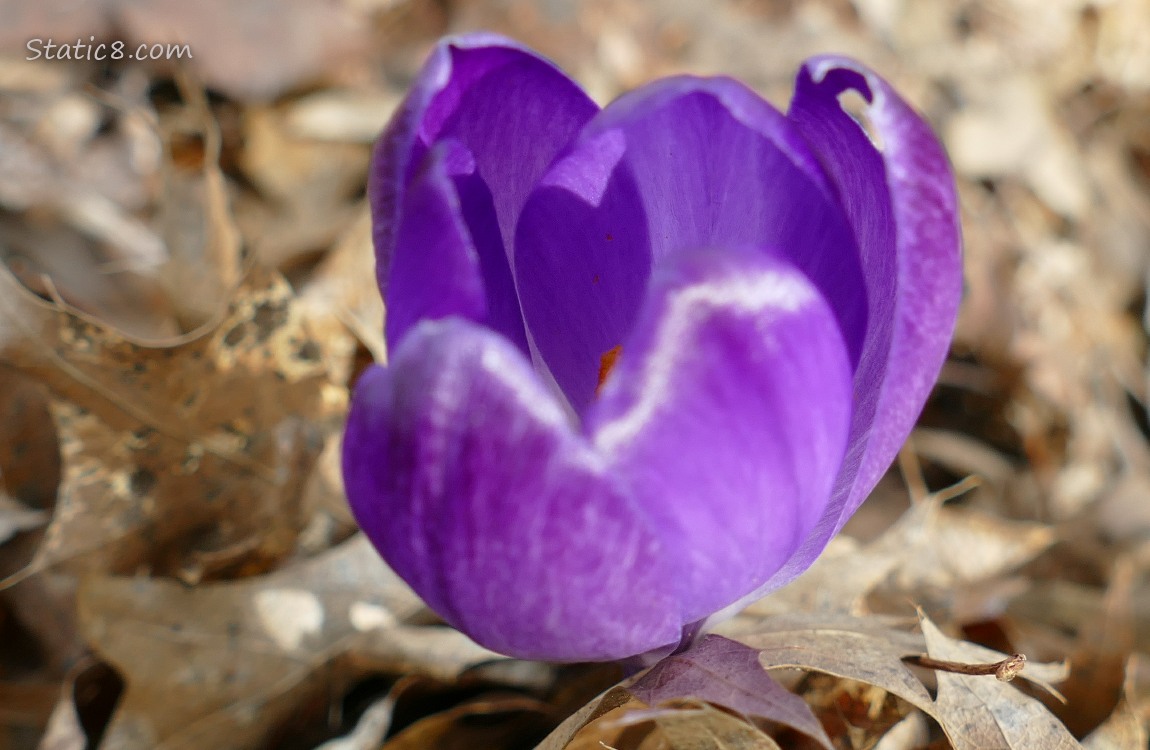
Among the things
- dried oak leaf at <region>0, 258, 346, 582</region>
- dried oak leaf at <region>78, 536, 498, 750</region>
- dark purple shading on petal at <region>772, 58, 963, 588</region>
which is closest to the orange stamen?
dark purple shading on petal at <region>772, 58, 963, 588</region>

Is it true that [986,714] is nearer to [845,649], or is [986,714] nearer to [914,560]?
[845,649]

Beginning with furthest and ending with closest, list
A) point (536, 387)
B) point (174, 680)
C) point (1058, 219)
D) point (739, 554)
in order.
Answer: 1. point (1058, 219)
2. point (174, 680)
3. point (739, 554)
4. point (536, 387)

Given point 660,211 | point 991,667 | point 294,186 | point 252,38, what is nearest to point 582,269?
point 660,211

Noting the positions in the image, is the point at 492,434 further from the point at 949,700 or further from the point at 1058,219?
the point at 1058,219

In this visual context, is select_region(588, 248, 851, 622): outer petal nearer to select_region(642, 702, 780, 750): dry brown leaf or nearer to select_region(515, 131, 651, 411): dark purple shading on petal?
select_region(642, 702, 780, 750): dry brown leaf

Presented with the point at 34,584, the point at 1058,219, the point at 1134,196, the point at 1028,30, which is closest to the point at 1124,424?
the point at 1058,219

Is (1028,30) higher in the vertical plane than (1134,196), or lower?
higher
